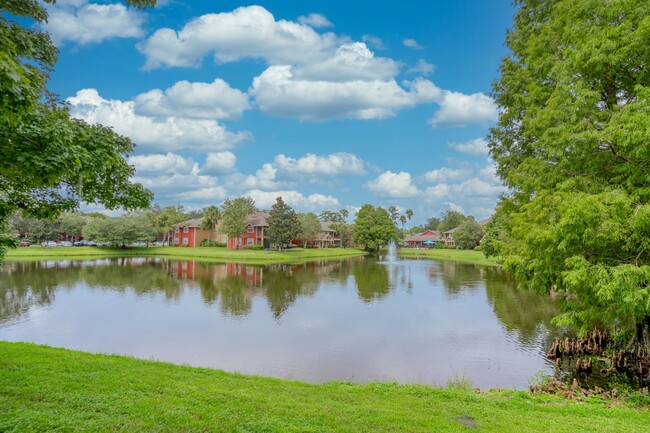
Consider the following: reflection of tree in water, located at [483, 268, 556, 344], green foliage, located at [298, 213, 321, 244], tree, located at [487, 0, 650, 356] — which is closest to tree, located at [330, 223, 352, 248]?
green foliage, located at [298, 213, 321, 244]

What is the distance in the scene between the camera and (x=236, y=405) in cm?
673

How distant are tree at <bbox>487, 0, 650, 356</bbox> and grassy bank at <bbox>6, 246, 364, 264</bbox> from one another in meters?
48.6

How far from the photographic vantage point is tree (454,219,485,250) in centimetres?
8394

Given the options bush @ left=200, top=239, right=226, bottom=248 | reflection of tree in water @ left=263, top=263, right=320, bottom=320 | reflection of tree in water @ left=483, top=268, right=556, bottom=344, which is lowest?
reflection of tree in water @ left=483, top=268, right=556, bottom=344

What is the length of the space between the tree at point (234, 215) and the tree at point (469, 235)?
149ft

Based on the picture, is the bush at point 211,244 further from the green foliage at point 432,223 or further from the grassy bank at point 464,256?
the green foliage at point 432,223

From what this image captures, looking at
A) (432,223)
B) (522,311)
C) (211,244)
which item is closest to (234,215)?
(211,244)

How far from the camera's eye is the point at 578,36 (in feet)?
33.1

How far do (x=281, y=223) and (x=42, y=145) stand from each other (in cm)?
6215

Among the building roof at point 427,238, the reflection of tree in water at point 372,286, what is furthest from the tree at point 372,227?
the reflection of tree in water at point 372,286

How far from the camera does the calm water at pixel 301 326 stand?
13.3 metres

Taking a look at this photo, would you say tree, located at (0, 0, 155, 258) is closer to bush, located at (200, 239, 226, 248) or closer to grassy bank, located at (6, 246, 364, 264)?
grassy bank, located at (6, 246, 364, 264)

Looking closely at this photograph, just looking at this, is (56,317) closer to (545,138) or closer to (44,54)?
Result: (44,54)

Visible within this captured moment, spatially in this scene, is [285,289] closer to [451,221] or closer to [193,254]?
[193,254]
